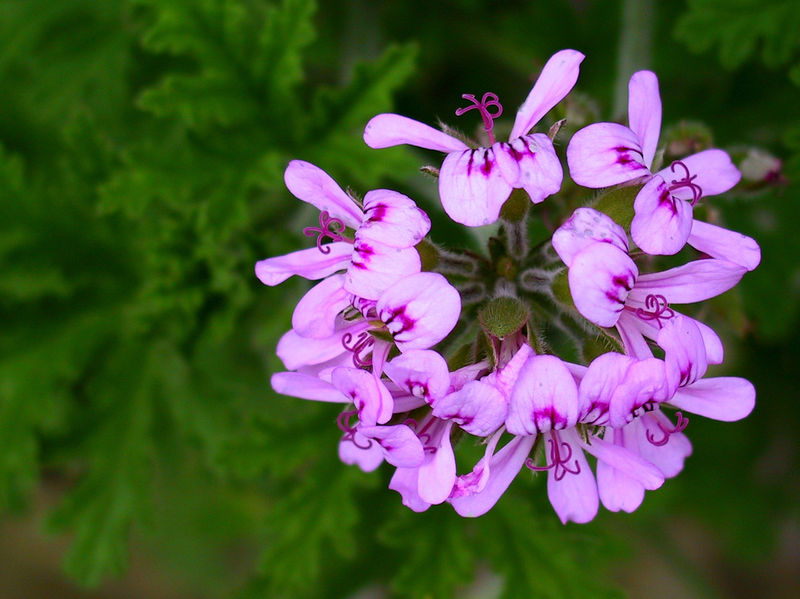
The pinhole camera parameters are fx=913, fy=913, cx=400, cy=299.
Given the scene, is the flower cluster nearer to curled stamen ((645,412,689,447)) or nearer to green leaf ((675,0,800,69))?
curled stamen ((645,412,689,447))

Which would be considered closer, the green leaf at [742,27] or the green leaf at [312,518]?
the green leaf at [742,27]

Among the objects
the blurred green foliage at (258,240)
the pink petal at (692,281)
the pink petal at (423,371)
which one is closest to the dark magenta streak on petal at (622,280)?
the pink petal at (692,281)

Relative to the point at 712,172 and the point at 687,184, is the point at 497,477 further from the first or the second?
the point at 712,172

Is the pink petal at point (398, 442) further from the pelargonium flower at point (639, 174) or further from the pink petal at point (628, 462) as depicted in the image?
the pelargonium flower at point (639, 174)

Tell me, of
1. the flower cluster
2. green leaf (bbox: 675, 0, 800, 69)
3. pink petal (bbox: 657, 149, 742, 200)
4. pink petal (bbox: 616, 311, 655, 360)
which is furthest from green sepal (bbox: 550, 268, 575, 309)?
green leaf (bbox: 675, 0, 800, 69)

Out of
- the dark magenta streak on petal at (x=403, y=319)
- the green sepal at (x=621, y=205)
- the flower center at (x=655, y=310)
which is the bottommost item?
the flower center at (x=655, y=310)

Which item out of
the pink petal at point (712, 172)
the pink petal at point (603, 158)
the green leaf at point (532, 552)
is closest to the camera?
the pink petal at point (603, 158)
